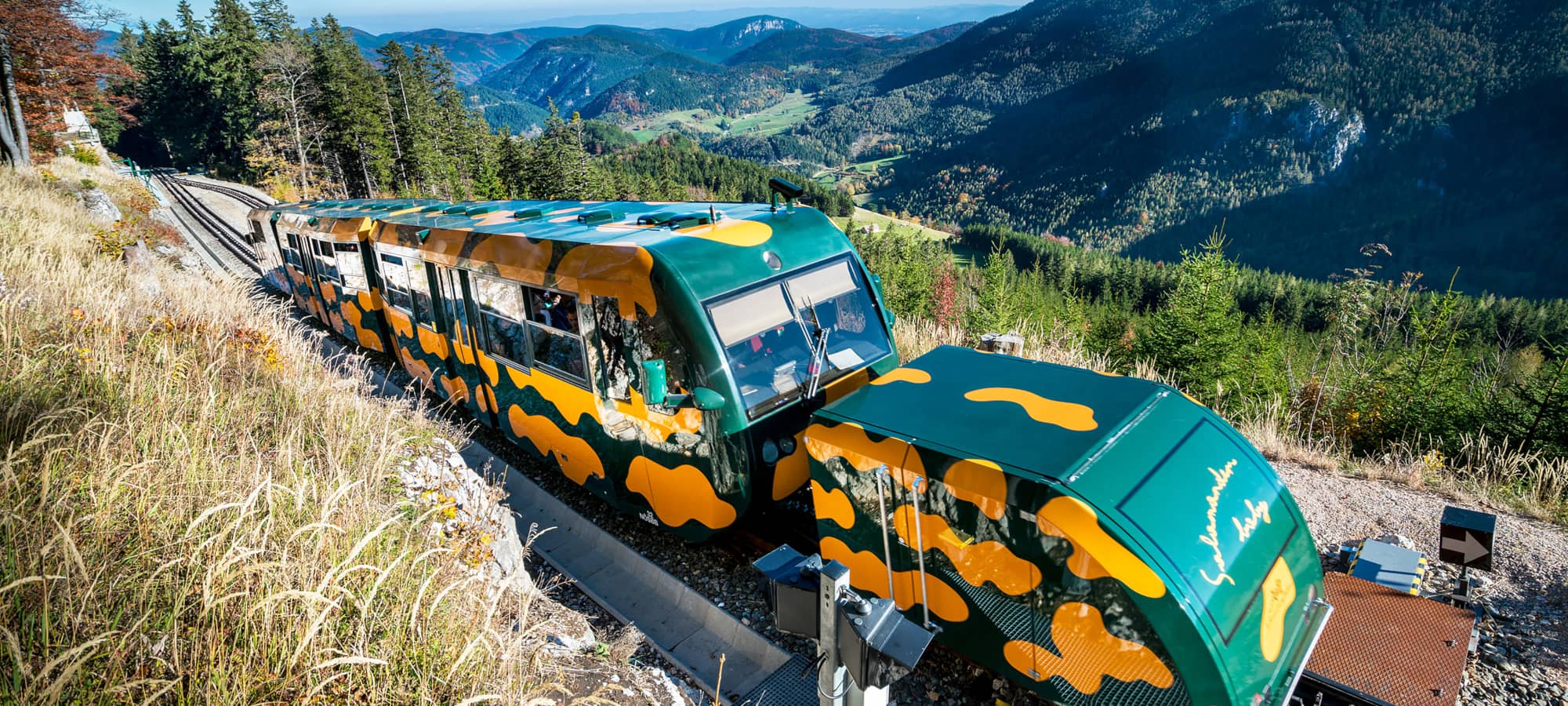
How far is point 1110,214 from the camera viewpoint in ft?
528

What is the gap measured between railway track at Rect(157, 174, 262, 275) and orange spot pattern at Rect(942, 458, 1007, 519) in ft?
74.1

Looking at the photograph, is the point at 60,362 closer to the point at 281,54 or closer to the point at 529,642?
the point at 529,642

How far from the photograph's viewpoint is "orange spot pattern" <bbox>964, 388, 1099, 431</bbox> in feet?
13.9

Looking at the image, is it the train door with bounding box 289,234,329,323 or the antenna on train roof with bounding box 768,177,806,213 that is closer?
the antenna on train roof with bounding box 768,177,806,213

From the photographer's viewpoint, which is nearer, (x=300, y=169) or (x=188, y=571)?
(x=188, y=571)

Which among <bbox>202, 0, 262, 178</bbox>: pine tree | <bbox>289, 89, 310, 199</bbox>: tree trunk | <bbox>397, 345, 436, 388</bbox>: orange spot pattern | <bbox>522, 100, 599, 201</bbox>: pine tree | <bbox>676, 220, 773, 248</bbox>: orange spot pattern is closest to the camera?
<bbox>676, 220, 773, 248</bbox>: orange spot pattern

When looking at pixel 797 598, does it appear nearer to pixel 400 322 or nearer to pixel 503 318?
pixel 503 318

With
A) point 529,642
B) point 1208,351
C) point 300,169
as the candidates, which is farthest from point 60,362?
point 300,169

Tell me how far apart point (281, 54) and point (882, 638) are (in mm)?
48328

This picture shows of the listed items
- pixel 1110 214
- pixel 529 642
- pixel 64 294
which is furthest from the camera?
pixel 1110 214

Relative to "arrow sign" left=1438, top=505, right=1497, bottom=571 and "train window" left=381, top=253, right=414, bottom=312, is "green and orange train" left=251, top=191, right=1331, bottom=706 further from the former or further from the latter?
"arrow sign" left=1438, top=505, right=1497, bottom=571

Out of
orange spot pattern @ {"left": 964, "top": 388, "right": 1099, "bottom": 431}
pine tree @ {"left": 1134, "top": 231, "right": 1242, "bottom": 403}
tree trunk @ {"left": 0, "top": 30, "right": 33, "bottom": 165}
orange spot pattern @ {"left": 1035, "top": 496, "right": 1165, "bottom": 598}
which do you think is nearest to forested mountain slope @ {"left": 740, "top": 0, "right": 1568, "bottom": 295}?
pine tree @ {"left": 1134, "top": 231, "right": 1242, "bottom": 403}

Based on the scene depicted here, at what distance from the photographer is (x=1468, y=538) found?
15.5 feet

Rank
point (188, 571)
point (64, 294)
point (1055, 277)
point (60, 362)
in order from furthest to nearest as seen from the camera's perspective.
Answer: point (1055, 277) < point (64, 294) < point (60, 362) < point (188, 571)
